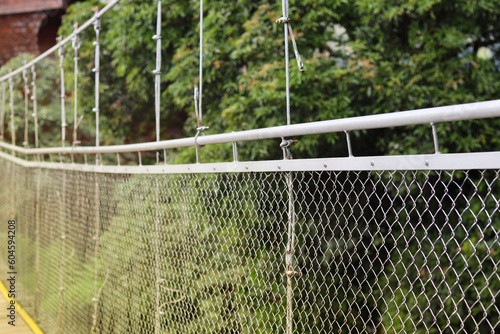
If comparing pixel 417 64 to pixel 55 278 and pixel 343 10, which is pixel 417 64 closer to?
pixel 343 10

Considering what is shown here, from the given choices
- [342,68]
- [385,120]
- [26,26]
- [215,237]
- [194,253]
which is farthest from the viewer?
[26,26]

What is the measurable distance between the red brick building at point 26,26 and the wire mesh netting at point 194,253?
27.6ft

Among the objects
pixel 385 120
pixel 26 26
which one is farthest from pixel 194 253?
pixel 26 26

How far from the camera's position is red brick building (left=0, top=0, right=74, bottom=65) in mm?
13219

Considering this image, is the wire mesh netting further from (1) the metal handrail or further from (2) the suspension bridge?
(1) the metal handrail

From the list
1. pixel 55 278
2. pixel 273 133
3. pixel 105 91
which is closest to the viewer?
pixel 273 133

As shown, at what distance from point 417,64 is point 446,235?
164 centimetres

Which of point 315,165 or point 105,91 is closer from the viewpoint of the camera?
point 315,165

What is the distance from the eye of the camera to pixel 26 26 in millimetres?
13406

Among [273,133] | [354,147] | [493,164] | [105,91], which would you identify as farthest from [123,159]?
[493,164]

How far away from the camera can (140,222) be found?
2805 millimetres

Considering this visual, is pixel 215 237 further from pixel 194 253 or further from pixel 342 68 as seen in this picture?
pixel 342 68

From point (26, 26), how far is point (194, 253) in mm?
12606

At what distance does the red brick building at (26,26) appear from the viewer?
43.4ft
